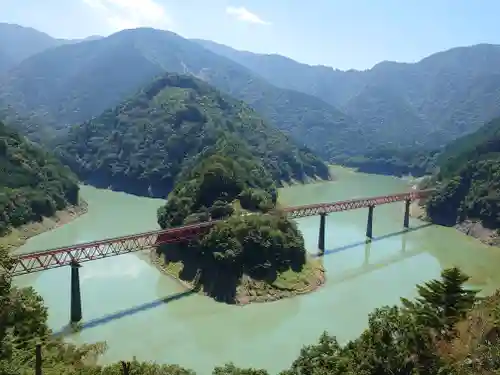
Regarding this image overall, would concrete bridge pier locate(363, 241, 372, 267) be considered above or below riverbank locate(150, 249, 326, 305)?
below

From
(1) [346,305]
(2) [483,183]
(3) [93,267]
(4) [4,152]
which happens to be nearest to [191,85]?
(4) [4,152]

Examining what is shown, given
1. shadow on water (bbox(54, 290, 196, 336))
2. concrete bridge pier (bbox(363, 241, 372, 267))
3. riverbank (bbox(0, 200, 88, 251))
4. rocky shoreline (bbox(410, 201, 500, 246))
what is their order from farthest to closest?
rocky shoreline (bbox(410, 201, 500, 246)) < riverbank (bbox(0, 200, 88, 251)) < concrete bridge pier (bbox(363, 241, 372, 267)) < shadow on water (bbox(54, 290, 196, 336))

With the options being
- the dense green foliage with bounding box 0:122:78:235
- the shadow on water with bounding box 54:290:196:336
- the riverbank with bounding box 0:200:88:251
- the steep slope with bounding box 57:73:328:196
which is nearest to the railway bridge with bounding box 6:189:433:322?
the shadow on water with bounding box 54:290:196:336

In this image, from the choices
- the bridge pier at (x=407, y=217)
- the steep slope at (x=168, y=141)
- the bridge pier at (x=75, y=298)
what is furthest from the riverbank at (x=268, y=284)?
the steep slope at (x=168, y=141)

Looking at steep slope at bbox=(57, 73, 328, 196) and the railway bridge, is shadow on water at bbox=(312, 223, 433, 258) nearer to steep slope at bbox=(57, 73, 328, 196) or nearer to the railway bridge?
the railway bridge

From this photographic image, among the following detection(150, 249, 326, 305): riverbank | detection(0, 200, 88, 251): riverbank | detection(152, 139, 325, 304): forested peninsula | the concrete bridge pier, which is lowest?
the concrete bridge pier

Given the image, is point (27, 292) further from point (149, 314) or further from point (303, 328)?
point (303, 328)

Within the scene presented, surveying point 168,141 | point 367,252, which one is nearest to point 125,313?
point 367,252

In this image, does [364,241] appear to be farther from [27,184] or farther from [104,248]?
[27,184]
